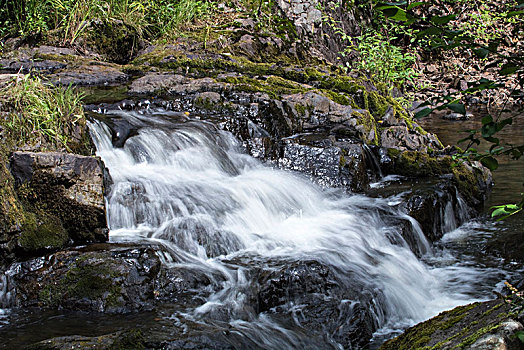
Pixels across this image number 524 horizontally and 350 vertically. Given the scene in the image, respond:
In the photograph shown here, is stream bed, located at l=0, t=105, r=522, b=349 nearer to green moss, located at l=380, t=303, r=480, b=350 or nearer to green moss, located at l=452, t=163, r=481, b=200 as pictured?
green moss, located at l=452, t=163, r=481, b=200

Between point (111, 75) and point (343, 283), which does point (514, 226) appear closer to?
point (343, 283)

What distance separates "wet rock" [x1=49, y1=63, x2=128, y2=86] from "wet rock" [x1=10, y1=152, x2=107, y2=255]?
392 centimetres

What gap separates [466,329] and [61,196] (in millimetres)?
3711

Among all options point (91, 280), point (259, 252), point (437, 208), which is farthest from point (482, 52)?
point (437, 208)

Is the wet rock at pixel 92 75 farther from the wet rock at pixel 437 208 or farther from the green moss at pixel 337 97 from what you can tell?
the wet rock at pixel 437 208

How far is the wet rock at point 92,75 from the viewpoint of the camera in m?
8.27

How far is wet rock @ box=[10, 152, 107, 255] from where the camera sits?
4.54 m

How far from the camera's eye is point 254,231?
18.1 feet

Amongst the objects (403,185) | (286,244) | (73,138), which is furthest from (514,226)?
(73,138)

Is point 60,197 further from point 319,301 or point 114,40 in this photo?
point 114,40

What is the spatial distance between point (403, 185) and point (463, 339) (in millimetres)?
5146

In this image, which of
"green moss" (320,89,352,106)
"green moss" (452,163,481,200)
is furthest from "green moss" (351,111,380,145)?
"green moss" (452,163,481,200)

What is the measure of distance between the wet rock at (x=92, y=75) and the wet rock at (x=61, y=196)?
392 centimetres

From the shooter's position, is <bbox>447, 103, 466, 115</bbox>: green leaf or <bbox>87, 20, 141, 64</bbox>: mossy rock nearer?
<bbox>447, 103, 466, 115</bbox>: green leaf
